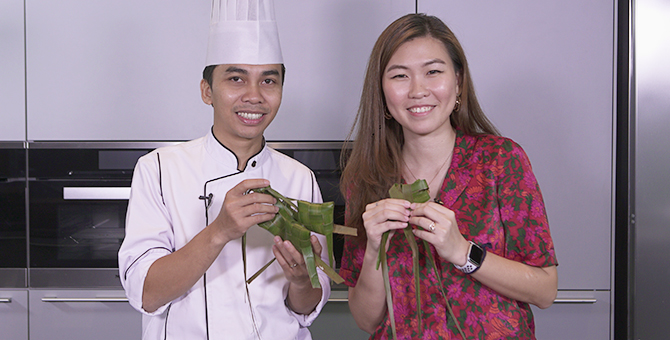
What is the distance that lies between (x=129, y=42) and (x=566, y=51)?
154 cm

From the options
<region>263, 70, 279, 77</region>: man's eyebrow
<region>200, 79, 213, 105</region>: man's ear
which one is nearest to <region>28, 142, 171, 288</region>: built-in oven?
<region>200, 79, 213, 105</region>: man's ear

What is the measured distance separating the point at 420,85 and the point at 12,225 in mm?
1557

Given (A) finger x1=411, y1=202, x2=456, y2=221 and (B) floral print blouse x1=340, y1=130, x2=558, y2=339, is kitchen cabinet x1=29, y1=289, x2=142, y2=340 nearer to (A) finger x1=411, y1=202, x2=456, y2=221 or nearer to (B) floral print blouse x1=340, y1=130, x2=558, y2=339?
(B) floral print blouse x1=340, y1=130, x2=558, y2=339

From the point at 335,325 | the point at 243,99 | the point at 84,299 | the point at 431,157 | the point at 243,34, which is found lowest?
the point at 335,325

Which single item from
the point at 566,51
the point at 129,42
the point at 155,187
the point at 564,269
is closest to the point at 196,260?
the point at 155,187

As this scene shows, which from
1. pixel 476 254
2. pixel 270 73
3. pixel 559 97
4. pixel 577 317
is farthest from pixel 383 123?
pixel 577 317

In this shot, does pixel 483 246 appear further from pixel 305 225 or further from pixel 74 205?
pixel 74 205

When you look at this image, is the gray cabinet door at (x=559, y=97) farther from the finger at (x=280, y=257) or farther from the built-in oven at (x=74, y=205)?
the built-in oven at (x=74, y=205)

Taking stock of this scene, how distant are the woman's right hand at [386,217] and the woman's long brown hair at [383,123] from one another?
7.0 inches

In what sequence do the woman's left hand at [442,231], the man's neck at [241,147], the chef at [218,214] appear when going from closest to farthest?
the woman's left hand at [442,231]
the chef at [218,214]
the man's neck at [241,147]

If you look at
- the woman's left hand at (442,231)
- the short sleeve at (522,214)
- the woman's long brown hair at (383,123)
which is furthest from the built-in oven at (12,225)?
the short sleeve at (522,214)

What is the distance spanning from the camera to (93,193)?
1762mm

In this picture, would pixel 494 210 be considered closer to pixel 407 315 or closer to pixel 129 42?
pixel 407 315

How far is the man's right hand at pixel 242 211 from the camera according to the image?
0.94 meters
